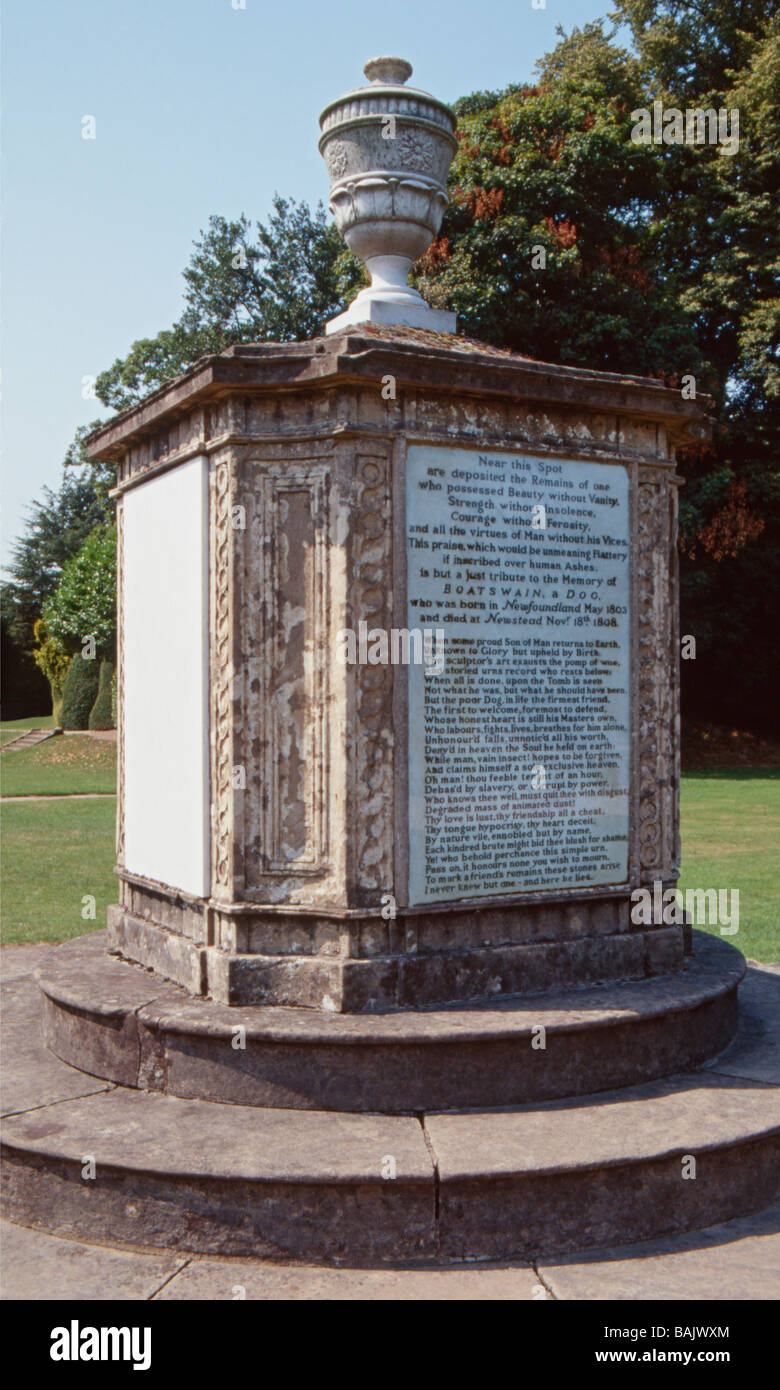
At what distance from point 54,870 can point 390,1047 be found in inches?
323

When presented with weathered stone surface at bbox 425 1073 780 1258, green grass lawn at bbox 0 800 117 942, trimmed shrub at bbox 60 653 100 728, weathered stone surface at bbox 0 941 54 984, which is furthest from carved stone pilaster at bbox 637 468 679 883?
trimmed shrub at bbox 60 653 100 728

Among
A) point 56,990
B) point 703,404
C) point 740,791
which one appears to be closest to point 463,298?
point 740,791

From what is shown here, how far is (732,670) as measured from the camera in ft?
88.3

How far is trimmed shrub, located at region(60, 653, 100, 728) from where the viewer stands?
3412 centimetres

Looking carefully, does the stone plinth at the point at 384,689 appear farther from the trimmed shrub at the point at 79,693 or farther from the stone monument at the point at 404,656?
the trimmed shrub at the point at 79,693

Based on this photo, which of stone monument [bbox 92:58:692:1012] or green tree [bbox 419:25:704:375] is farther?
green tree [bbox 419:25:704:375]

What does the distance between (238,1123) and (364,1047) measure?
19.0 inches

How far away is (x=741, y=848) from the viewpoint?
493 inches

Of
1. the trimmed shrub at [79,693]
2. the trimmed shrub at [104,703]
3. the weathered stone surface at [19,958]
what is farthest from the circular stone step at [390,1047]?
→ the trimmed shrub at [79,693]

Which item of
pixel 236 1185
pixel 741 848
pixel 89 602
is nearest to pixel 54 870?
pixel 741 848

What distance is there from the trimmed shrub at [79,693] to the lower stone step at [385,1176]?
31189mm

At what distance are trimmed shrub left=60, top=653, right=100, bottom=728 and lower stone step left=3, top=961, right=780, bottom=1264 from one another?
31189 mm

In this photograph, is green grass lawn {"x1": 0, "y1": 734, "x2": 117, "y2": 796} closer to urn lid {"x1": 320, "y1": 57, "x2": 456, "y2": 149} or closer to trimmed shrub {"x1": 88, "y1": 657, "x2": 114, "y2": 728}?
trimmed shrub {"x1": 88, "y1": 657, "x2": 114, "y2": 728}

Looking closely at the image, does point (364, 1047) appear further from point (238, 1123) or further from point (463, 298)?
point (463, 298)
